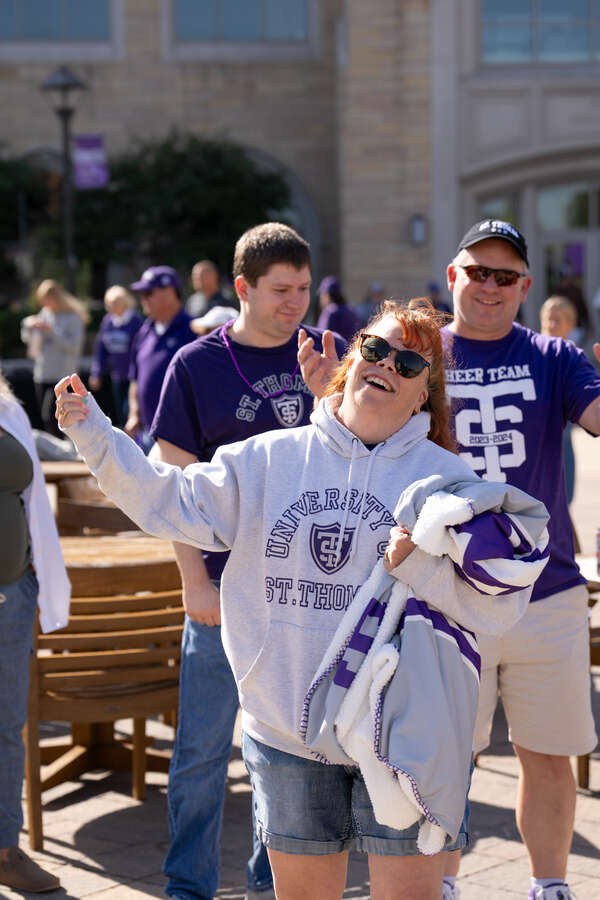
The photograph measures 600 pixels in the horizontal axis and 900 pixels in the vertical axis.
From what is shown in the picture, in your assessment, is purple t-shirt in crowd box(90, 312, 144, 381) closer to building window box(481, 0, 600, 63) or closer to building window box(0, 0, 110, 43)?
building window box(481, 0, 600, 63)

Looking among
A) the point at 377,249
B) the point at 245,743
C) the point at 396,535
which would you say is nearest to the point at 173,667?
the point at 245,743

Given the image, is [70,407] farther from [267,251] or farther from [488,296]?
[488,296]

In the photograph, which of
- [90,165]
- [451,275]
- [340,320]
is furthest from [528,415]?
[90,165]

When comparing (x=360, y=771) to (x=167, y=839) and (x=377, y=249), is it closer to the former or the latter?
(x=167, y=839)

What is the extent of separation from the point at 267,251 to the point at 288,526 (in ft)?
4.38

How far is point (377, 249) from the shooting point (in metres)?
24.6

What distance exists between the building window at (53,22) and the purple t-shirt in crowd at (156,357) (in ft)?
64.6

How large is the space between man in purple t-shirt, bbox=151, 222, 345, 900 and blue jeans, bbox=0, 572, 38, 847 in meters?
0.57

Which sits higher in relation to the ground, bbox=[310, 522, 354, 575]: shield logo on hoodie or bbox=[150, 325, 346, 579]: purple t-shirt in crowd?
bbox=[150, 325, 346, 579]: purple t-shirt in crowd

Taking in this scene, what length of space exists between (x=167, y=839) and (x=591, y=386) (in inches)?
83.8

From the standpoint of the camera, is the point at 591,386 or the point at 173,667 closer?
the point at 591,386

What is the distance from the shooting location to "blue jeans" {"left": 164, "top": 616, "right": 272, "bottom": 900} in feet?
12.5

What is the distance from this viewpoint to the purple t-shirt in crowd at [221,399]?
3.87m

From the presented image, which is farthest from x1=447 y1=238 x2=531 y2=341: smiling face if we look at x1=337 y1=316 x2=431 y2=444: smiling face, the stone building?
the stone building
